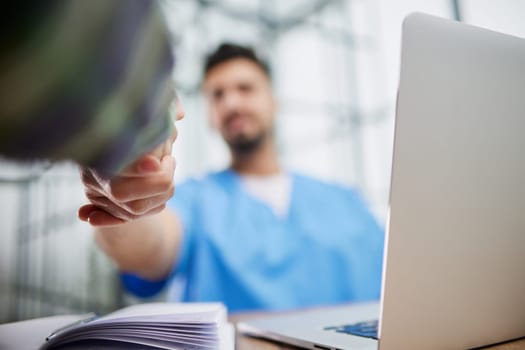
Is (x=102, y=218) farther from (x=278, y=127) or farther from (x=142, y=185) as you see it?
(x=278, y=127)

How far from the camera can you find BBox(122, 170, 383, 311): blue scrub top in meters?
1.17

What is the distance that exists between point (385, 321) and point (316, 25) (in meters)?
2.00

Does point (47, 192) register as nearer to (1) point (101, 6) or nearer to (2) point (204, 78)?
(2) point (204, 78)

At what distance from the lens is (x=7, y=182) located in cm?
183

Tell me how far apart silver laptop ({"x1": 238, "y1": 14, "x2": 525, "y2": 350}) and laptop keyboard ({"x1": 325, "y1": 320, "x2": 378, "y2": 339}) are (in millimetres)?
19

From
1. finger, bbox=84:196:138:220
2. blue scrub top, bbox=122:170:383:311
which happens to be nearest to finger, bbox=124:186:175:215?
finger, bbox=84:196:138:220

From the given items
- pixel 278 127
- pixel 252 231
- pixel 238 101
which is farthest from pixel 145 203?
pixel 278 127

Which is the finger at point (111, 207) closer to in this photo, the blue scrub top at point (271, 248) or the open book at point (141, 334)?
the open book at point (141, 334)

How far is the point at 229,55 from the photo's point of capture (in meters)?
1.49

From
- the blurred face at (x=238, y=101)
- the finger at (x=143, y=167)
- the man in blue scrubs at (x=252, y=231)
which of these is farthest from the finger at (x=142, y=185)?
the blurred face at (x=238, y=101)

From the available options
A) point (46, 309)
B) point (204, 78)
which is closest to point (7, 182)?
point (46, 309)

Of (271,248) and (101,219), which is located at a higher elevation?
(101,219)

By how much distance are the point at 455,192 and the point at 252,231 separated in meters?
0.95

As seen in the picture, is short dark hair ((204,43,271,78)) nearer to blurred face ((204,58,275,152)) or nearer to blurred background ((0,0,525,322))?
blurred face ((204,58,275,152))
